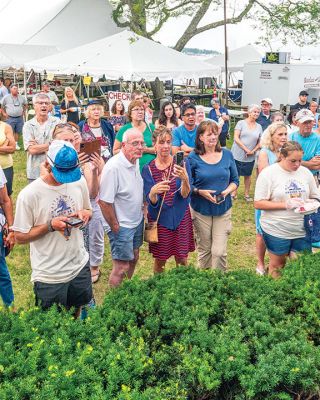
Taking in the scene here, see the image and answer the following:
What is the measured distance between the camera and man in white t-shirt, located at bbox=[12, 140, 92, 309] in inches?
128

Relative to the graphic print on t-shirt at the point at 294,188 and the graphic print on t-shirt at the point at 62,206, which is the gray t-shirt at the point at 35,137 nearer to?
the graphic print on t-shirt at the point at 62,206

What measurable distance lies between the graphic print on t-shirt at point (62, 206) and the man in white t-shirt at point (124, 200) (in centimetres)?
92

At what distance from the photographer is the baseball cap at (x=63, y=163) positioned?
10.5 feet

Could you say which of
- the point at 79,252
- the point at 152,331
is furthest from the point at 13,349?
the point at 79,252

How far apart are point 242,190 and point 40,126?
15.9 ft

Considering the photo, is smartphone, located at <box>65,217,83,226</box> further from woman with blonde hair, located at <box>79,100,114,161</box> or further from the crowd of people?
woman with blonde hair, located at <box>79,100,114,161</box>

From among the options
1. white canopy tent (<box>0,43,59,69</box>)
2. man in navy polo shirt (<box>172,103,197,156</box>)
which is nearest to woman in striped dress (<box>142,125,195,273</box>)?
man in navy polo shirt (<box>172,103,197,156</box>)

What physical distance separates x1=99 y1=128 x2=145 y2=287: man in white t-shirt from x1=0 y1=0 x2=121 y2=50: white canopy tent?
18.1 metres

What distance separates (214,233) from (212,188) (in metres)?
0.52

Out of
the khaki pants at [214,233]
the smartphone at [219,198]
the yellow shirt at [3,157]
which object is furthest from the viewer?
the yellow shirt at [3,157]

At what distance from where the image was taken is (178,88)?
29.0 m

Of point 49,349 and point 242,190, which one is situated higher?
point 49,349

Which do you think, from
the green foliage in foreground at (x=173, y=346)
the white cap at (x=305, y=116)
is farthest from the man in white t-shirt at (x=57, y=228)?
the white cap at (x=305, y=116)

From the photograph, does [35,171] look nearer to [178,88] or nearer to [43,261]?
[43,261]
